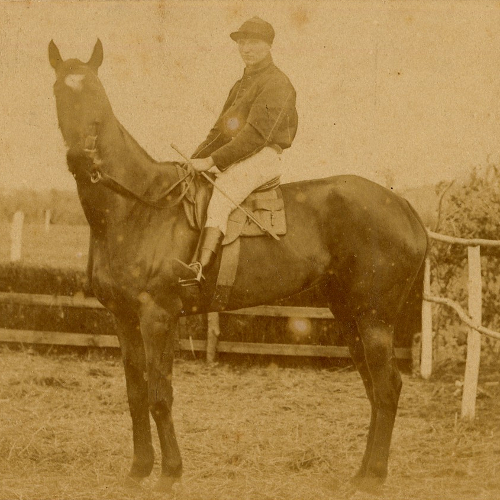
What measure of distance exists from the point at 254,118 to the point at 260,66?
0.55 meters

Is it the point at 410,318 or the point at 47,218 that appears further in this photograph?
the point at 47,218

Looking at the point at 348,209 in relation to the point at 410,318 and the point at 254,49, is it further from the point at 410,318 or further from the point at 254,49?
the point at 410,318

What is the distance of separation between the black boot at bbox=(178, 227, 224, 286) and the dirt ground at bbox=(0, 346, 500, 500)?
5.46 feet

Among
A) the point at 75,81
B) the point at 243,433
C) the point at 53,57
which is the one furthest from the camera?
the point at 243,433

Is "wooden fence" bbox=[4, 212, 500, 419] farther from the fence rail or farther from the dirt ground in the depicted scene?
the dirt ground

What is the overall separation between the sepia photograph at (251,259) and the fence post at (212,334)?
0.28 feet

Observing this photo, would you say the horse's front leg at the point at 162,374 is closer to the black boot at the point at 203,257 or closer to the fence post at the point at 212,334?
the black boot at the point at 203,257

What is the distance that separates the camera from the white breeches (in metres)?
5.36

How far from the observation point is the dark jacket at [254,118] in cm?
545

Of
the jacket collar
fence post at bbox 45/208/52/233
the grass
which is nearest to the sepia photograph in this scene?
the jacket collar

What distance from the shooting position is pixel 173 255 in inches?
208

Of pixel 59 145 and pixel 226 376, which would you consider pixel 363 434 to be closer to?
pixel 226 376

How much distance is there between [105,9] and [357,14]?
271 centimetres

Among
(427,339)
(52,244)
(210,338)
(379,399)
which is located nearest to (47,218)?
(52,244)
